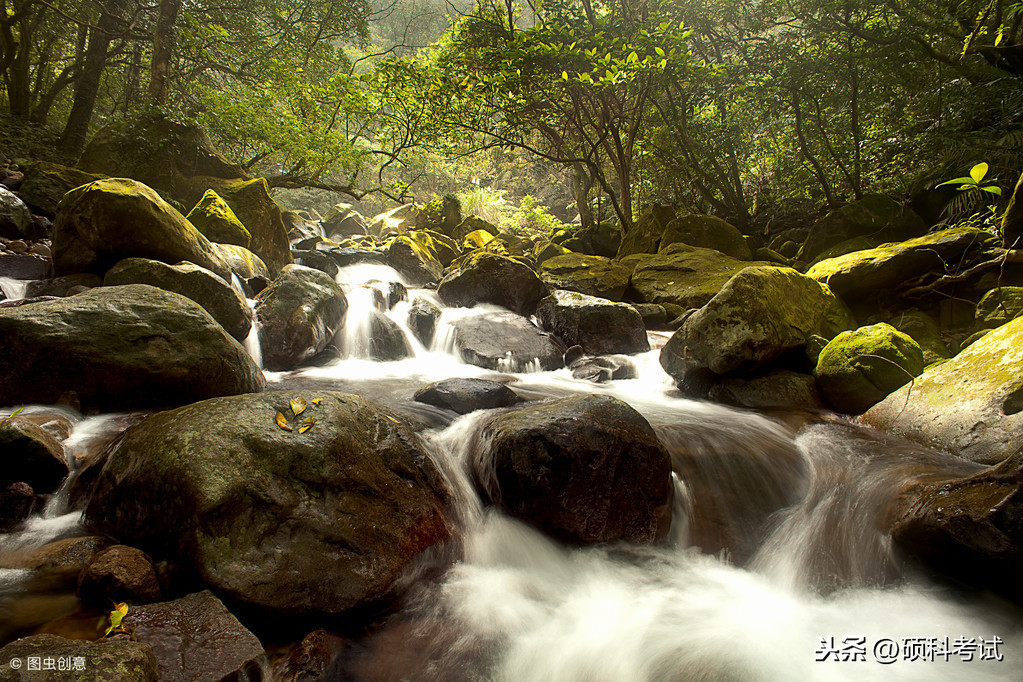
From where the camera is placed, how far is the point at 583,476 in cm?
326

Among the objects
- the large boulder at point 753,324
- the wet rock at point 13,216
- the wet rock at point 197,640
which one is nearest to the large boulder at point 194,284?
the wet rock at point 13,216

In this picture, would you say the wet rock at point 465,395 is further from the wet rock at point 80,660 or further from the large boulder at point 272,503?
the wet rock at point 80,660

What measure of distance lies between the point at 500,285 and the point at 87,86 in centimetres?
1378

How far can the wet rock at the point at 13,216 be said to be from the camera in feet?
22.6

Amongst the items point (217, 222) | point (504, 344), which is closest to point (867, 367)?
point (504, 344)

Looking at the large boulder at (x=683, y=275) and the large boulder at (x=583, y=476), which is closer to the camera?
the large boulder at (x=583, y=476)

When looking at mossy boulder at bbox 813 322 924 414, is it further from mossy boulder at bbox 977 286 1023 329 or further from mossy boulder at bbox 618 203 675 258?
mossy boulder at bbox 618 203 675 258

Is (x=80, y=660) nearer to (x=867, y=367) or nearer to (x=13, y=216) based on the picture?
(x=867, y=367)

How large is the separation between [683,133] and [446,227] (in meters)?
10.4

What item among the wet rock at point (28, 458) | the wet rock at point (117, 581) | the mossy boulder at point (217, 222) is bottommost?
the wet rock at point (117, 581)

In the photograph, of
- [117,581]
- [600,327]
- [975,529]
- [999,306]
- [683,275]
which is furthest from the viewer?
[683,275]

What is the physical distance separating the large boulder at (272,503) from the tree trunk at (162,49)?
13078 millimetres

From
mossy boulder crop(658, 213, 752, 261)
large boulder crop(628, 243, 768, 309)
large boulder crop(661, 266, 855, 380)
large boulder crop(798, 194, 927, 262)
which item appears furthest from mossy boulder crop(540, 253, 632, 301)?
large boulder crop(661, 266, 855, 380)

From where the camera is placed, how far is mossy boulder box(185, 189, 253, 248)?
8.55 metres
